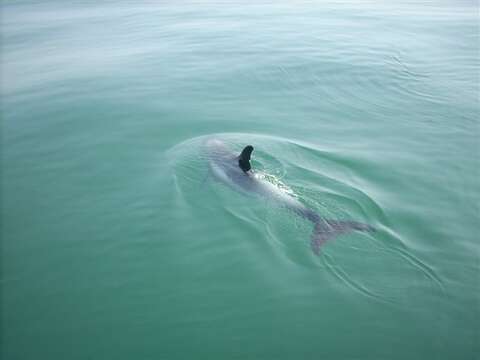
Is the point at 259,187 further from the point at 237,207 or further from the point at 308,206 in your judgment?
the point at 308,206

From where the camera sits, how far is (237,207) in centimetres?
1217

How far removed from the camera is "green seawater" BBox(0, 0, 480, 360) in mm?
8758

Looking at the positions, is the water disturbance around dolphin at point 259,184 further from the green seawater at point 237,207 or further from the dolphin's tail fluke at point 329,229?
the green seawater at point 237,207

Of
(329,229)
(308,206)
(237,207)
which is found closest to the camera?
(329,229)

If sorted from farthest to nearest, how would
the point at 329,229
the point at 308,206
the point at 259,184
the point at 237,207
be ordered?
the point at 259,184, the point at 237,207, the point at 308,206, the point at 329,229

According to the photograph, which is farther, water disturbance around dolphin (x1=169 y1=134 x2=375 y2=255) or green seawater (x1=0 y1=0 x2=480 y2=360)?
water disturbance around dolphin (x1=169 y1=134 x2=375 y2=255)

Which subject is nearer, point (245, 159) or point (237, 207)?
point (237, 207)

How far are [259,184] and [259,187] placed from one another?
0.49ft

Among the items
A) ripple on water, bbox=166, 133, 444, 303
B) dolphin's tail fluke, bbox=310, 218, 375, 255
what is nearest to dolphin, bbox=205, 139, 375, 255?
dolphin's tail fluke, bbox=310, 218, 375, 255

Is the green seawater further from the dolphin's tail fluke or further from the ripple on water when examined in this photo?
the dolphin's tail fluke

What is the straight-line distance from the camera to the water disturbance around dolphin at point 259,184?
10742 millimetres

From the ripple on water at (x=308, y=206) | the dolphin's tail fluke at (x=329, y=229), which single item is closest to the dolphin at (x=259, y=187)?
the dolphin's tail fluke at (x=329, y=229)

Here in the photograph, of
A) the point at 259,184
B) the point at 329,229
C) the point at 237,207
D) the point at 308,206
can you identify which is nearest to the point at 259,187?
the point at 259,184

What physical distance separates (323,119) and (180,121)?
6784 millimetres
